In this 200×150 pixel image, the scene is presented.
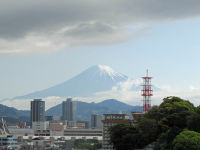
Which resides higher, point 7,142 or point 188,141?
point 188,141

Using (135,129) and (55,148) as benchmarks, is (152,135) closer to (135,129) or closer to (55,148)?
(135,129)

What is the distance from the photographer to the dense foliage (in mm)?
74500

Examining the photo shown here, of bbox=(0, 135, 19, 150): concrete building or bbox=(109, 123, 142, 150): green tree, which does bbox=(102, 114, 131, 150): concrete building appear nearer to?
bbox=(109, 123, 142, 150): green tree

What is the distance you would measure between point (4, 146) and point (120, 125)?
54360 millimetres

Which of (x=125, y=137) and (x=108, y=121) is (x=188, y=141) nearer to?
(x=125, y=137)

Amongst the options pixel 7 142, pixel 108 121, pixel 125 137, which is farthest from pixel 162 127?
pixel 7 142

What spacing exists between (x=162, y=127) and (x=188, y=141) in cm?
1650

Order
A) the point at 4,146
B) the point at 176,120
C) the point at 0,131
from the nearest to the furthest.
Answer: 1. the point at 176,120
2. the point at 4,146
3. the point at 0,131

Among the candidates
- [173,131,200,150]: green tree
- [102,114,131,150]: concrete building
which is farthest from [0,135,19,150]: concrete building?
[173,131,200,150]: green tree

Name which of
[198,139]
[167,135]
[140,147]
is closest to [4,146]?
[140,147]

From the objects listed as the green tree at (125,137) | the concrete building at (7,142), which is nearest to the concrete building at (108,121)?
the green tree at (125,137)

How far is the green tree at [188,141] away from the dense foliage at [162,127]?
130cm

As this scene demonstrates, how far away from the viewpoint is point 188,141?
6644 centimetres

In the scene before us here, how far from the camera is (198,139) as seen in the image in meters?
66.4
